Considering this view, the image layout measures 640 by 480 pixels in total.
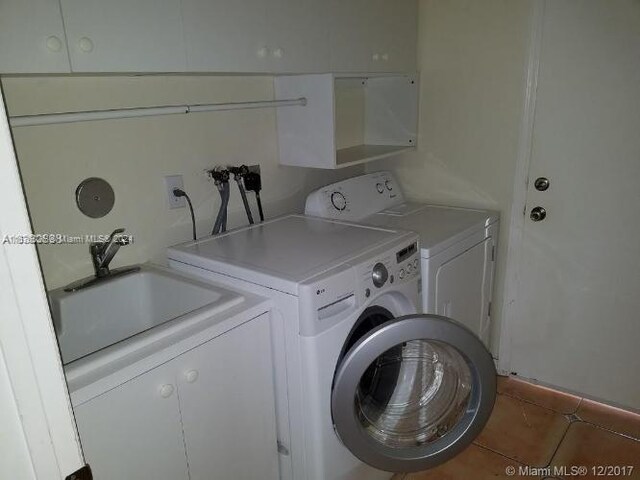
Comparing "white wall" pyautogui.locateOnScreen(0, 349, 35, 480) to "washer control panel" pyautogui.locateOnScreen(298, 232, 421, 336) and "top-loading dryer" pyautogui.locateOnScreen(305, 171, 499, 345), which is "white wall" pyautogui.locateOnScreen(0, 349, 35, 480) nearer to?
"washer control panel" pyautogui.locateOnScreen(298, 232, 421, 336)

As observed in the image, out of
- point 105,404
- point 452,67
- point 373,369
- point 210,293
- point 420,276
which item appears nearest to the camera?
point 105,404

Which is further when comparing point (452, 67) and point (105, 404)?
point (452, 67)

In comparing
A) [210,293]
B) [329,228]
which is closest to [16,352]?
[210,293]

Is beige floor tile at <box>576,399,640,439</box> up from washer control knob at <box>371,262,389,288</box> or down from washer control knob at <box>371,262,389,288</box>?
down

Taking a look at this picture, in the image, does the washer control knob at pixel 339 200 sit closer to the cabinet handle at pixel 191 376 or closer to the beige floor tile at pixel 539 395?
the cabinet handle at pixel 191 376

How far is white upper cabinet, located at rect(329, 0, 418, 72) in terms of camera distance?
174 centimetres

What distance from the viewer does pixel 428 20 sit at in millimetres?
2236

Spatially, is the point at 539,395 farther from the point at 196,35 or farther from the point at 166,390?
the point at 196,35

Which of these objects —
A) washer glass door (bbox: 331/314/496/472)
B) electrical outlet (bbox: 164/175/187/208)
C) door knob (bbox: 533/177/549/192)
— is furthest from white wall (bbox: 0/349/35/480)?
door knob (bbox: 533/177/549/192)

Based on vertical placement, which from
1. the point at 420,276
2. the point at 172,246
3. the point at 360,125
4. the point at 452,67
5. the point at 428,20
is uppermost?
the point at 428,20

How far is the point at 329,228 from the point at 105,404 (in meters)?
1.05

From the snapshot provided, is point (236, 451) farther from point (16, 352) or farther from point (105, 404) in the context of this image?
point (16, 352)

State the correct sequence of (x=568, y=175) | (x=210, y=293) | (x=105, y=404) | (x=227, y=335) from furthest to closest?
(x=568, y=175) → (x=210, y=293) → (x=227, y=335) → (x=105, y=404)

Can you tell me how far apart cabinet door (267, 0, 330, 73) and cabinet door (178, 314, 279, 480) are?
88 cm
